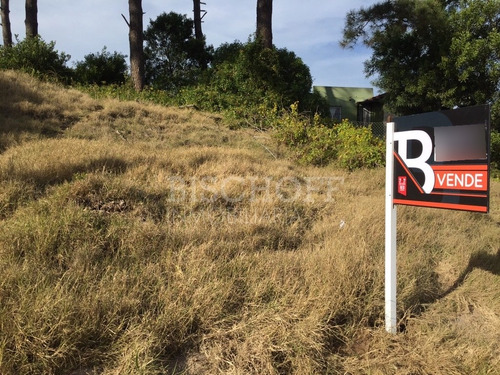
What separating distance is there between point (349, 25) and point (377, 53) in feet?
6.44

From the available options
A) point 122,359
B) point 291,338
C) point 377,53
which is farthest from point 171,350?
point 377,53

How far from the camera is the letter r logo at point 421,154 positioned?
9.44 ft

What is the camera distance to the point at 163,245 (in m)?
3.44

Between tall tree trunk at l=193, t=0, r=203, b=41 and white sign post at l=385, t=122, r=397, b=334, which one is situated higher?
tall tree trunk at l=193, t=0, r=203, b=41

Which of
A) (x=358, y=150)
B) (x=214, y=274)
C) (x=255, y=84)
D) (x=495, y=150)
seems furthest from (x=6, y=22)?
(x=495, y=150)

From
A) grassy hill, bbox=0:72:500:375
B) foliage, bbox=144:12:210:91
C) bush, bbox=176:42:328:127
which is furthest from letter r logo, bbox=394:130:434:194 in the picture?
foliage, bbox=144:12:210:91

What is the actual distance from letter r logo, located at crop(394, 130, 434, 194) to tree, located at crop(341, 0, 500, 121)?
501 inches

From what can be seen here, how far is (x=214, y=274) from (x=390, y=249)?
143 centimetres

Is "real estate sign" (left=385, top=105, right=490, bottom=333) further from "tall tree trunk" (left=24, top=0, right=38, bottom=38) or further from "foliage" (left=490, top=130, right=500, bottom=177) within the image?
"tall tree trunk" (left=24, top=0, right=38, bottom=38)

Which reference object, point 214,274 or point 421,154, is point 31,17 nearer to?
point 214,274

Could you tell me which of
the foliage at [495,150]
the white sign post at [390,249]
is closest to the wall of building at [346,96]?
the foliage at [495,150]

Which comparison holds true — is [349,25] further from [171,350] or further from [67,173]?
[171,350]

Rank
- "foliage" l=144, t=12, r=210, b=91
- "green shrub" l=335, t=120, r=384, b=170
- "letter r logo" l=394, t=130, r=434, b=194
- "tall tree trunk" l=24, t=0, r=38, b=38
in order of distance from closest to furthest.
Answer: "letter r logo" l=394, t=130, r=434, b=194 → "green shrub" l=335, t=120, r=384, b=170 → "tall tree trunk" l=24, t=0, r=38, b=38 → "foliage" l=144, t=12, r=210, b=91

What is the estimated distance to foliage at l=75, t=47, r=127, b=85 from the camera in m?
13.3
